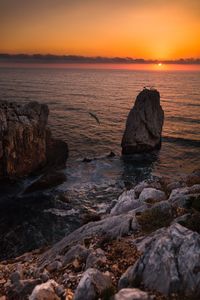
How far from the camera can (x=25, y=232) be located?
90.4 ft

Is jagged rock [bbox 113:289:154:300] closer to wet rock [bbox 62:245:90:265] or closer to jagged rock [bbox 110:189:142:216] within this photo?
wet rock [bbox 62:245:90:265]

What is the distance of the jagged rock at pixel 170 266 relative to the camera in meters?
10.4

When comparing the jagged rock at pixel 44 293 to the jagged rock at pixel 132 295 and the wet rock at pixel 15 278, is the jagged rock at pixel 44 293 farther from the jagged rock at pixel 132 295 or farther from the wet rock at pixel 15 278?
the wet rock at pixel 15 278

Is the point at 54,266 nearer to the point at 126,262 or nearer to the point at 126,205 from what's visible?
the point at 126,262

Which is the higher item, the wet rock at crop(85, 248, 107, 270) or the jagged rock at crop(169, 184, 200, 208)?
the jagged rock at crop(169, 184, 200, 208)

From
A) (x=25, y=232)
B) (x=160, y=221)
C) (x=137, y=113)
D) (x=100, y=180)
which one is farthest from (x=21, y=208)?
(x=137, y=113)

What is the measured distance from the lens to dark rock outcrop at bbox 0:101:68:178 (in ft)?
124

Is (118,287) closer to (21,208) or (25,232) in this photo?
(25,232)

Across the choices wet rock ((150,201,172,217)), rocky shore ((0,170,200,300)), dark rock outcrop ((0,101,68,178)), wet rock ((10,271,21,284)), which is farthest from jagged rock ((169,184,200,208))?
dark rock outcrop ((0,101,68,178))

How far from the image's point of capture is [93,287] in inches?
426

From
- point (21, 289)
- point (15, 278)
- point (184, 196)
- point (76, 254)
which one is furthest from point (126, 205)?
point (21, 289)

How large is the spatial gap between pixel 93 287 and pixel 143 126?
41.2 meters

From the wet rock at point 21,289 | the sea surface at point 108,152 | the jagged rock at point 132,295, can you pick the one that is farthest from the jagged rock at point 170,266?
the sea surface at point 108,152

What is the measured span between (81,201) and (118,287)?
888 inches
